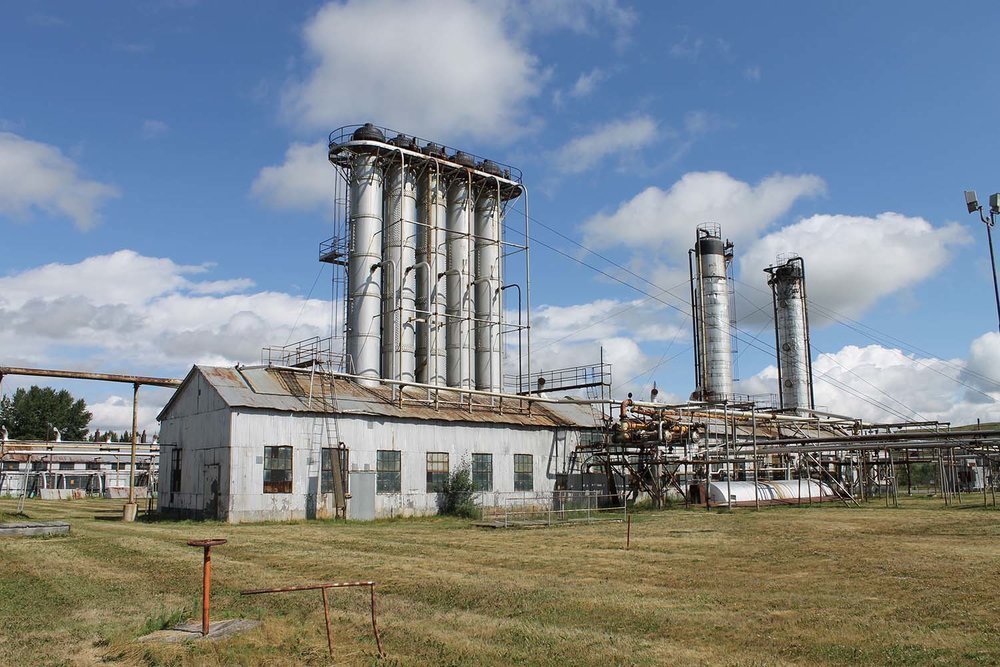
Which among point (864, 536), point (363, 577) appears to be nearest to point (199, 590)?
point (363, 577)

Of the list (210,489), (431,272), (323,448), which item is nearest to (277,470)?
(323,448)

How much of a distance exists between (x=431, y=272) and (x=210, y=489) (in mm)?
17776

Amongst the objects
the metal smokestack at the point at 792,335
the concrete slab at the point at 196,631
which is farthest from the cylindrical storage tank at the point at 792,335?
the concrete slab at the point at 196,631

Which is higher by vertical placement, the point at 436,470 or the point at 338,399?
the point at 338,399

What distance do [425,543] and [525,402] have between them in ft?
72.2

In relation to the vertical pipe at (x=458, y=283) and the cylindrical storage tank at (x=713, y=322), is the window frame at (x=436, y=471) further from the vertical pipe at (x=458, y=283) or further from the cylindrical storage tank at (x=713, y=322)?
the cylindrical storage tank at (x=713, y=322)

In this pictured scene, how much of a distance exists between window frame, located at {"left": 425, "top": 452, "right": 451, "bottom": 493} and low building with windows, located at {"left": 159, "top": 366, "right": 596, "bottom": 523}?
5 centimetres

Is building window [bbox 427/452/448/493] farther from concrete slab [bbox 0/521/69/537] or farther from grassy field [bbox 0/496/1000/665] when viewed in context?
concrete slab [bbox 0/521/69/537]

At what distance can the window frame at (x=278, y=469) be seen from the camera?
33.0 m

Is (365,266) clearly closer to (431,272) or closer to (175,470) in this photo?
(431,272)

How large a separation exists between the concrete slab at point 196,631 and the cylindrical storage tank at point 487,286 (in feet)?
120

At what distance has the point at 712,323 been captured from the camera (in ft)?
193

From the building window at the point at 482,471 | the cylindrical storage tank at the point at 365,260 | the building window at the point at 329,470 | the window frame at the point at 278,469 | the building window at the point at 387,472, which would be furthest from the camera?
the cylindrical storage tank at the point at 365,260

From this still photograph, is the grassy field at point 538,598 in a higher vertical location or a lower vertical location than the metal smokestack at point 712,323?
lower
